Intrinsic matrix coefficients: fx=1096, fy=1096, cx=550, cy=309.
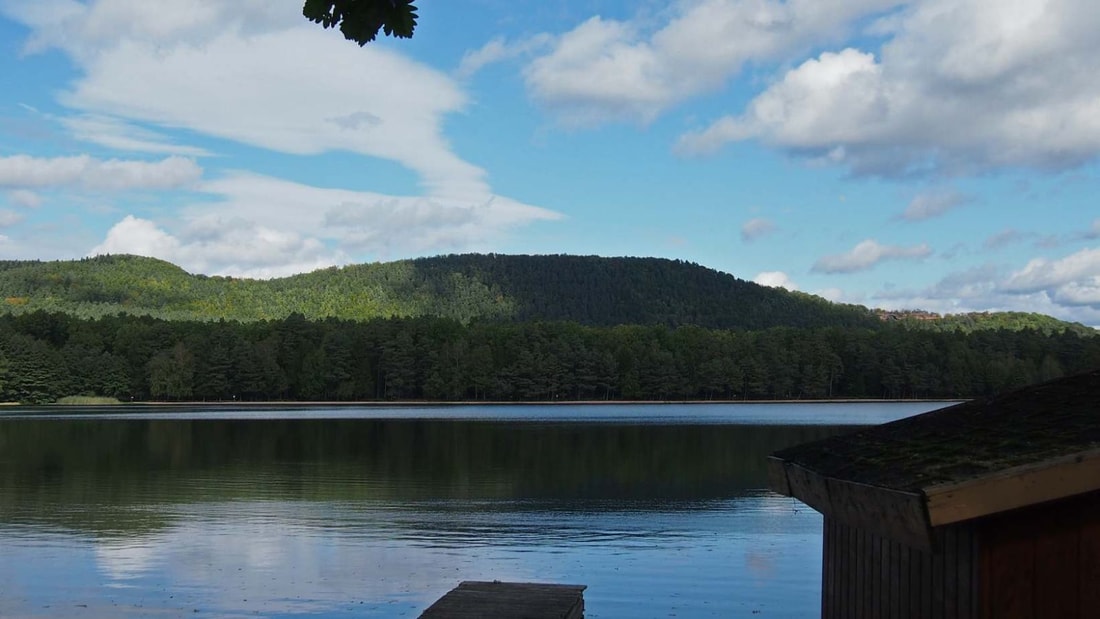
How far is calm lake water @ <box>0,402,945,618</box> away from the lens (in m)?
16.1

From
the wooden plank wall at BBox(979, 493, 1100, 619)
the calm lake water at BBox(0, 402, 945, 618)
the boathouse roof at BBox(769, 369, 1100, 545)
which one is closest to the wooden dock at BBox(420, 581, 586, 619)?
the calm lake water at BBox(0, 402, 945, 618)

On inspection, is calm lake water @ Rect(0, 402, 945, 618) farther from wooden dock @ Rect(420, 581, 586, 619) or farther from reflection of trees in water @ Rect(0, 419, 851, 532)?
wooden dock @ Rect(420, 581, 586, 619)

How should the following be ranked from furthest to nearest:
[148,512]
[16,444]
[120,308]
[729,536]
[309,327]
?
[120,308], [309,327], [16,444], [148,512], [729,536]

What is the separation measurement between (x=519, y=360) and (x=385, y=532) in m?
120

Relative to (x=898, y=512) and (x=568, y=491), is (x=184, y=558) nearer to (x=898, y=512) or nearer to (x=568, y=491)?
(x=568, y=491)

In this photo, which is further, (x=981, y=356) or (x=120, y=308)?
(x=120, y=308)

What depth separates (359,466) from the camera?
37562 mm

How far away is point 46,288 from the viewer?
195 meters

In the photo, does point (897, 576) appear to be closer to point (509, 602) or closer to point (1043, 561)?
point (1043, 561)

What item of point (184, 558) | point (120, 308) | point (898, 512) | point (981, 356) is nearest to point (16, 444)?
point (184, 558)

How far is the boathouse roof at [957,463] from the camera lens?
5289 millimetres

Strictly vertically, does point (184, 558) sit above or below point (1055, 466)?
below

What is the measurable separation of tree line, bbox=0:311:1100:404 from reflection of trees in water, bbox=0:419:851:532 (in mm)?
68000

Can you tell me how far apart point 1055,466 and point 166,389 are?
428ft
